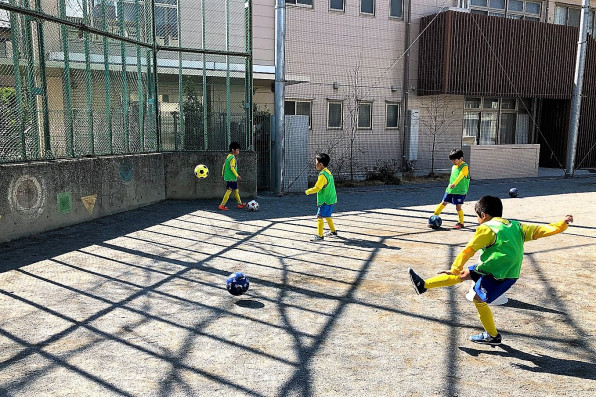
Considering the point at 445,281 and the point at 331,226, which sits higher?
the point at 445,281

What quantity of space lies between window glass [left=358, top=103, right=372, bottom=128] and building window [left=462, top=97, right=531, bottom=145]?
487cm

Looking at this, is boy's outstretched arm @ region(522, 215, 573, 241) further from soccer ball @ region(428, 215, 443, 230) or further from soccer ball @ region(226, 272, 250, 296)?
soccer ball @ region(428, 215, 443, 230)

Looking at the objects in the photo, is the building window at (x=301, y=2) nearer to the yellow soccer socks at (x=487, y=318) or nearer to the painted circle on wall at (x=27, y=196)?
the painted circle on wall at (x=27, y=196)

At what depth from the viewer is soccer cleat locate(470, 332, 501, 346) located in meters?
4.33

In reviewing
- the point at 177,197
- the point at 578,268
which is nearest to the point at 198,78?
the point at 177,197

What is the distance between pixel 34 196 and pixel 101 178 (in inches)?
76.0

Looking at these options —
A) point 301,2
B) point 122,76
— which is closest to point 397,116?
Answer: point 301,2

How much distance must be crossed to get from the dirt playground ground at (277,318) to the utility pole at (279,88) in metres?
5.10

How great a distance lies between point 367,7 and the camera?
60.4 ft

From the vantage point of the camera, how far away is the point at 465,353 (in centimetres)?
418

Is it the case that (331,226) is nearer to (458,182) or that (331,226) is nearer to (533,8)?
(458,182)

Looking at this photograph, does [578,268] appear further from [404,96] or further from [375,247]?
[404,96]

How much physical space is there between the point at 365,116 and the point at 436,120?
3.12m

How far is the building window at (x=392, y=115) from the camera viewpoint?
19234 mm
